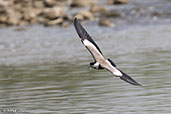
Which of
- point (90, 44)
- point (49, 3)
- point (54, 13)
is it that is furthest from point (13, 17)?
point (90, 44)

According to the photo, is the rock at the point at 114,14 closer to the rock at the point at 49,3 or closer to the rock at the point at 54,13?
the rock at the point at 54,13

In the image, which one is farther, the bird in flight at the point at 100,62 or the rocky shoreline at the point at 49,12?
the rocky shoreline at the point at 49,12

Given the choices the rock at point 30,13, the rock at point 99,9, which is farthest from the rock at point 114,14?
the rock at point 30,13

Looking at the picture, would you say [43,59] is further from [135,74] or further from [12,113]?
[12,113]

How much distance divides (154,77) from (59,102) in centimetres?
189

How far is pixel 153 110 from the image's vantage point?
7.05 meters

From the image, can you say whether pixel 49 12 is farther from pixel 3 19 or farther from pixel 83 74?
pixel 83 74

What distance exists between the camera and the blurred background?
7785 millimetres

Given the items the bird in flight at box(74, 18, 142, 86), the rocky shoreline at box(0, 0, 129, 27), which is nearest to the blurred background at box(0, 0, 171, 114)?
the rocky shoreline at box(0, 0, 129, 27)

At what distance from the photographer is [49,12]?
17938 millimetres

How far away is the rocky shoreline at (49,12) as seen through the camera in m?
17.9

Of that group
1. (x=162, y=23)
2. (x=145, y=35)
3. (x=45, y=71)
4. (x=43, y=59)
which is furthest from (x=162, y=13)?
(x=45, y=71)

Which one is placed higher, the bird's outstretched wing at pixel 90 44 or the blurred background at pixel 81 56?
the bird's outstretched wing at pixel 90 44

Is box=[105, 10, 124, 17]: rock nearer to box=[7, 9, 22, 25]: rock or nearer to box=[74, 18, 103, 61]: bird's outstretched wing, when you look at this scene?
box=[7, 9, 22, 25]: rock
